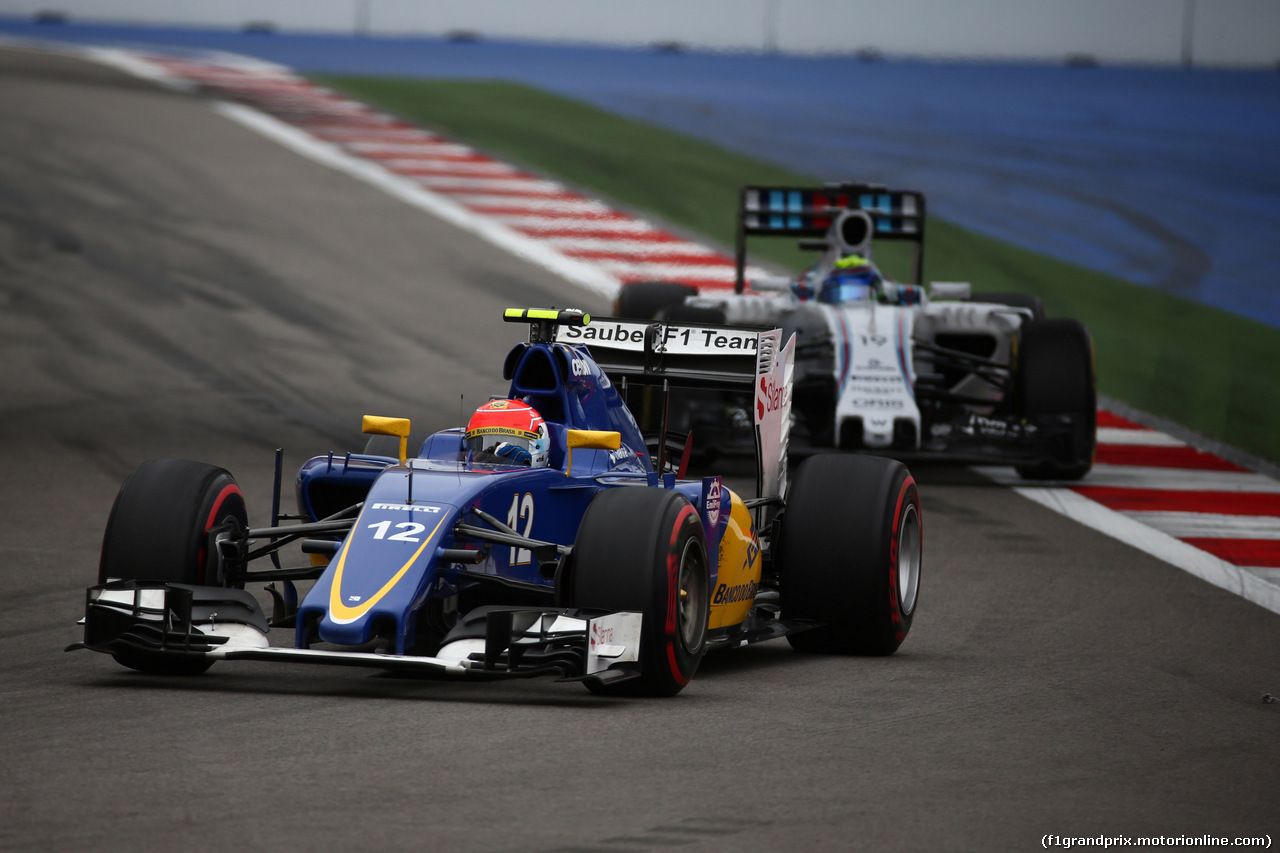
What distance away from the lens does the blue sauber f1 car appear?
7312mm

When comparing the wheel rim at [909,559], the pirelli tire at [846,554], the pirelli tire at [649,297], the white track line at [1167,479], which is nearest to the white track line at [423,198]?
the pirelli tire at [649,297]

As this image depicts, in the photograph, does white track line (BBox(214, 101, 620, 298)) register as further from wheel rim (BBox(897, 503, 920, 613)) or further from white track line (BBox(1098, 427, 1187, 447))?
wheel rim (BBox(897, 503, 920, 613))

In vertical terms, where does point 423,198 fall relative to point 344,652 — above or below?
above

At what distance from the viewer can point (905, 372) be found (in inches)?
602

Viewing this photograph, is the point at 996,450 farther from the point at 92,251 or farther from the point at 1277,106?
the point at 1277,106

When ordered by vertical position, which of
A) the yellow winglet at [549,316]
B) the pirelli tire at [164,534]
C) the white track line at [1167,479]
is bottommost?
the white track line at [1167,479]

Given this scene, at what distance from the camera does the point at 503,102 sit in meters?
36.8

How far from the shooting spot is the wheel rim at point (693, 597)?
25.9 ft

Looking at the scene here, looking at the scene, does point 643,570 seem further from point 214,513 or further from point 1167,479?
point 1167,479

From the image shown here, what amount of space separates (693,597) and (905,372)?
25.0ft

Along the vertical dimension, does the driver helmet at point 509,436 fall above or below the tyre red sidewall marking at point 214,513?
above

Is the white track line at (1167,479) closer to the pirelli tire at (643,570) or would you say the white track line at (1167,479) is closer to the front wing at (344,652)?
the pirelli tire at (643,570)
